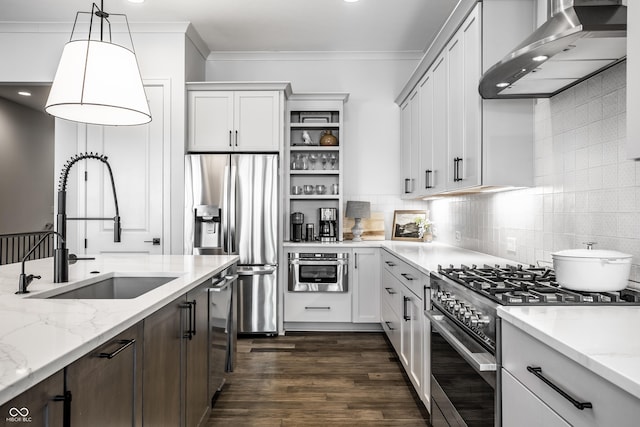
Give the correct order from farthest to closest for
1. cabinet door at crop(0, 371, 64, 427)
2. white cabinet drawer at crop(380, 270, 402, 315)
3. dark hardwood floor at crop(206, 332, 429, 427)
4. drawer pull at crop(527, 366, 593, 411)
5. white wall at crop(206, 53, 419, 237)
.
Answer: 1. white wall at crop(206, 53, 419, 237)
2. white cabinet drawer at crop(380, 270, 402, 315)
3. dark hardwood floor at crop(206, 332, 429, 427)
4. drawer pull at crop(527, 366, 593, 411)
5. cabinet door at crop(0, 371, 64, 427)

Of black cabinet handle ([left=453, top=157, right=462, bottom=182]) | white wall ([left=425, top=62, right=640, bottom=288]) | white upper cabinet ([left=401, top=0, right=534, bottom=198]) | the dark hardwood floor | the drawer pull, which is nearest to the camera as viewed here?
the drawer pull

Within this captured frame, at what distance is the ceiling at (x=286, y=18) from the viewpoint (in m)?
3.79

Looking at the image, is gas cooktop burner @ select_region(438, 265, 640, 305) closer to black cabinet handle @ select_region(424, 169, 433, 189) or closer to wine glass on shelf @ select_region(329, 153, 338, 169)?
black cabinet handle @ select_region(424, 169, 433, 189)

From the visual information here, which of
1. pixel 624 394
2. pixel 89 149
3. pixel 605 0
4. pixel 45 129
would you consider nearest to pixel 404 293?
pixel 605 0

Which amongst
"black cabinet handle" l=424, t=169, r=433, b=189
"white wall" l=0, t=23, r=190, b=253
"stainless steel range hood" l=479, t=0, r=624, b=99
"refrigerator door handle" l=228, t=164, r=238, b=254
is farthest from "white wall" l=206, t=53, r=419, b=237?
"stainless steel range hood" l=479, t=0, r=624, b=99

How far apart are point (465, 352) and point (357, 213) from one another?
305 centimetres

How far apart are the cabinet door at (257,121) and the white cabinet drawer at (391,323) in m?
1.83

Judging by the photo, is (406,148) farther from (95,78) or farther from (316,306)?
(95,78)

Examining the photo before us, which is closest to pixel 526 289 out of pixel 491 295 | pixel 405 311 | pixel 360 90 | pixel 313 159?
pixel 491 295

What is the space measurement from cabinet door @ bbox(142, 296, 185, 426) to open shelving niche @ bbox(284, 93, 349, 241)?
2.89 m

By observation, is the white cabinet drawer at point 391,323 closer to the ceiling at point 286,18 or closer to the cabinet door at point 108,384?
the cabinet door at point 108,384

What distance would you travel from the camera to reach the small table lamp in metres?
4.69

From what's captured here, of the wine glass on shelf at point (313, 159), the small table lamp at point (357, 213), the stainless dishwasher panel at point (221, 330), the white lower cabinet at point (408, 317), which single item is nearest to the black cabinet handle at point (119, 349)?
the stainless dishwasher panel at point (221, 330)

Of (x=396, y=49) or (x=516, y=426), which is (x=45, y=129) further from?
(x=516, y=426)
